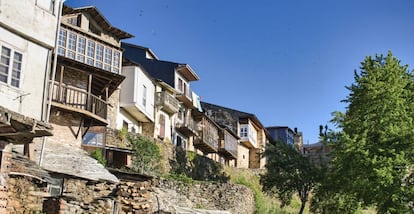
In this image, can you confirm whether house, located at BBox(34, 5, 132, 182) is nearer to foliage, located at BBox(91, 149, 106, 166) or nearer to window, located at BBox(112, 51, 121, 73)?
window, located at BBox(112, 51, 121, 73)

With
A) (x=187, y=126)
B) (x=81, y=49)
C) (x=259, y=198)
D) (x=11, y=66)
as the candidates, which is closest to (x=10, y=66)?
(x=11, y=66)

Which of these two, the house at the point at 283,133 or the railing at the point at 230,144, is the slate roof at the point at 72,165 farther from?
the house at the point at 283,133

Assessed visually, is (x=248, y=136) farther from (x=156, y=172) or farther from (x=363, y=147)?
(x=363, y=147)

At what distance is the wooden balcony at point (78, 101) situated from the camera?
28.7m

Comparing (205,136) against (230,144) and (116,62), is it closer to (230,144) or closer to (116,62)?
(230,144)

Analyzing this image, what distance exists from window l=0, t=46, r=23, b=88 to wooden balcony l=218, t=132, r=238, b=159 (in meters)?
36.4

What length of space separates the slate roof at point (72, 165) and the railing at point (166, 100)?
721 inches

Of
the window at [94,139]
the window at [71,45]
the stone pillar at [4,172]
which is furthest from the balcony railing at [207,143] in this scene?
the stone pillar at [4,172]

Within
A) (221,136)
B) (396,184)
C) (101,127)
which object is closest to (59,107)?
(101,127)

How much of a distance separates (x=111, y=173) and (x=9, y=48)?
7.46 metres

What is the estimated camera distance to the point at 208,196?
1324 inches

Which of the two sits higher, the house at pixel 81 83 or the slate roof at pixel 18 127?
the house at pixel 81 83

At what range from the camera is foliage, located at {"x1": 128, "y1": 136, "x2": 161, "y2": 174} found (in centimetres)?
3331

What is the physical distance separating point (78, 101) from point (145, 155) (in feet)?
21.0
